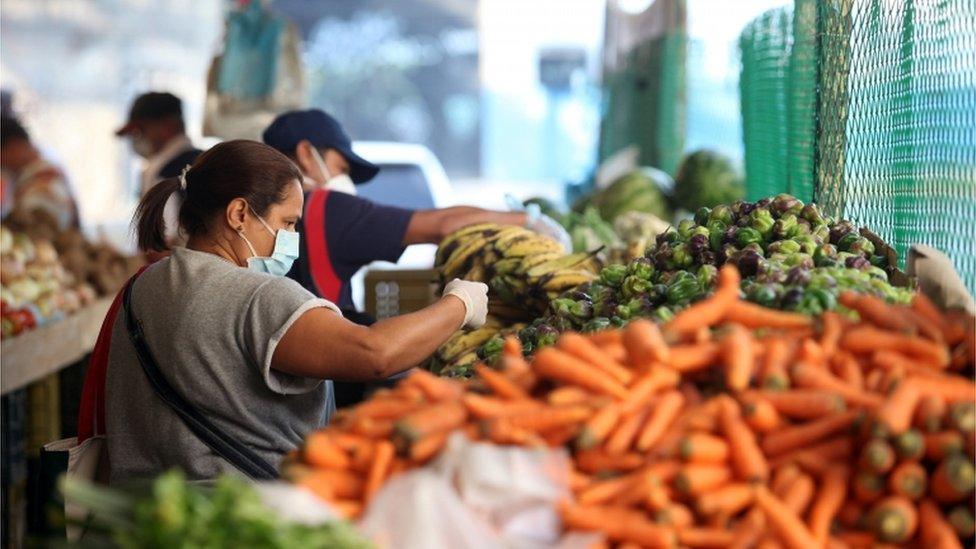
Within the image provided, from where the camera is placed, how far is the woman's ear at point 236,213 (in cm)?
337

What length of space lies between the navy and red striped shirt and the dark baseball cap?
268cm

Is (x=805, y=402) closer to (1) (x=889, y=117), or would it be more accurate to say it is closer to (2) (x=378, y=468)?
(2) (x=378, y=468)

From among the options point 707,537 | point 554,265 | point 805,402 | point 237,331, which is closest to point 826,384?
point 805,402

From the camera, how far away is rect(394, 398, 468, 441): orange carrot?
7.17 ft

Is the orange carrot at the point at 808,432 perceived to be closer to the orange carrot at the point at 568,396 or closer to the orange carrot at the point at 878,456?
the orange carrot at the point at 878,456

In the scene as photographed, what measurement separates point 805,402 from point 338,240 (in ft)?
9.04

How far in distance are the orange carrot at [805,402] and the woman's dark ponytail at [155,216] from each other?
1.93 metres

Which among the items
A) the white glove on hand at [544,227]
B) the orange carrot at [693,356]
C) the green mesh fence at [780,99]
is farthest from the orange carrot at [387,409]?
the white glove on hand at [544,227]

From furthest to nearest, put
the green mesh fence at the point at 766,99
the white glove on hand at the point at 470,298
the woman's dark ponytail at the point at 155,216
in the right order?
1. the green mesh fence at the point at 766,99
2. the woman's dark ponytail at the point at 155,216
3. the white glove on hand at the point at 470,298

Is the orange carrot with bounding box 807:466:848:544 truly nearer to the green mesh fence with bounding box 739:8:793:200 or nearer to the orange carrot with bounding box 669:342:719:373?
the orange carrot with bounding box 669:342:719:373

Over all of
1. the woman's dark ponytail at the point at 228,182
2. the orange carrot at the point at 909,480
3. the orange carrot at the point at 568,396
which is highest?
the woman's dark ponytail at the point at 228,182

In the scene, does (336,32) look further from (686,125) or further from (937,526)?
(937,526)

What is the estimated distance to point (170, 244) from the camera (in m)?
3.69

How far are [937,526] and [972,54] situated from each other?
1425 millimetres
